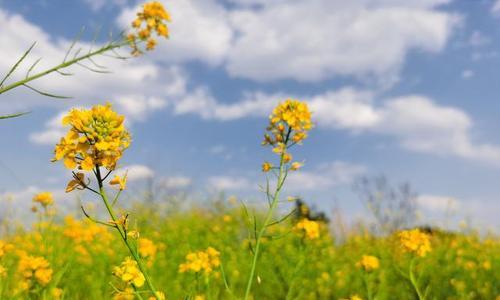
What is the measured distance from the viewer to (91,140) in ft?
5.50

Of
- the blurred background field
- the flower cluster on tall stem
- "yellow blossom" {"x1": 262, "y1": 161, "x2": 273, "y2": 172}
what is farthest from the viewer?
the blurred background field

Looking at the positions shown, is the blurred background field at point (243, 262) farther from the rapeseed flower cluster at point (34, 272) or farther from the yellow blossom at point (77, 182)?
the yellow blossom at point (77, 182)

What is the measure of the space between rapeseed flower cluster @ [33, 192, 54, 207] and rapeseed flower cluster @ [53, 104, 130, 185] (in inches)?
105

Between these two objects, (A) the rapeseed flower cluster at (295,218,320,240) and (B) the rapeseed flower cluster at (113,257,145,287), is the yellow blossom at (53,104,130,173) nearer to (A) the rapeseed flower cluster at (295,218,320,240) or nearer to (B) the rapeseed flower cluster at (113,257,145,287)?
(B) the rapeseed flower cluster at (113,257,145,287)

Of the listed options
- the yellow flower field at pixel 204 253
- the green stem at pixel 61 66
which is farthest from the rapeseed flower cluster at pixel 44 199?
the green stem at pixel 61 66

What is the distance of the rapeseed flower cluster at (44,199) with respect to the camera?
4.15m

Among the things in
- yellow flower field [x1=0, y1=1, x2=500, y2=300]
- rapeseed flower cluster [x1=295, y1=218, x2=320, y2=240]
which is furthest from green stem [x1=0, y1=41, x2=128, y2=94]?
rapeseed flower cluster [x1=295, y1=218, x2=320, y2=240]

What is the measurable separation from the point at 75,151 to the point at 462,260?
4.87 metres

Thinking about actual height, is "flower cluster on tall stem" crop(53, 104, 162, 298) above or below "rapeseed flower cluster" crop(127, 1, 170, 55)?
below

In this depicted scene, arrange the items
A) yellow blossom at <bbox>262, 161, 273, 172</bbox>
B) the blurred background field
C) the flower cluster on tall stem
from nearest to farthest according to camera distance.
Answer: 1. the flower cluster on tall stem
2. yellow blossom at <bbox>262, 161, 273, 172</bbox>
3. the blurred background field

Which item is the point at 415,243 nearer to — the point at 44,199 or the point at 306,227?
the point at 306,227

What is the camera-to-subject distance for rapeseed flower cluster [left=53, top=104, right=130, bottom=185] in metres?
1.66

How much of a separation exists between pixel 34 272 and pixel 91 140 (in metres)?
1.93

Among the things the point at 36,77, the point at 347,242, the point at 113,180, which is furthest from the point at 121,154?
the point at 347,242
